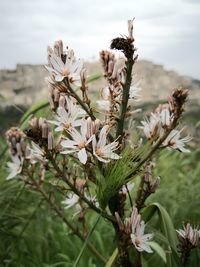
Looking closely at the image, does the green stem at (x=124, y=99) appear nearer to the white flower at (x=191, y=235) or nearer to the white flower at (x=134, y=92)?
the white flower at (x=134, y=92)

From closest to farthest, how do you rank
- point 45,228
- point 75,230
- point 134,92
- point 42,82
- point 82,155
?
1. point 82,155
2. point 134,92
3. point 75,230
4. point 45,228
5. point 42,82

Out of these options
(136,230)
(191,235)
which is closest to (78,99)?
(136,230)

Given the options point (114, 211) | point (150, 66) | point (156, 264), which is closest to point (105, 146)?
point (114, 211)

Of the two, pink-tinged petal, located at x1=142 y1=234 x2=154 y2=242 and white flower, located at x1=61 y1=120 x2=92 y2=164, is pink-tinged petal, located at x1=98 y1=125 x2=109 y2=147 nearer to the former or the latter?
white flower, located at x1=61 y1=120 x2=92 y2=164

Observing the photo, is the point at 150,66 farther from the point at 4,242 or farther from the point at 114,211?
the point at 114,211

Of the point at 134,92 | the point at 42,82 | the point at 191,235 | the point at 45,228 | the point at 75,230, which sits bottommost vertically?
the point at 42,82

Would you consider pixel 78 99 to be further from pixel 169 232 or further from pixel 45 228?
pixel 45 228

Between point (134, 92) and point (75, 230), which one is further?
point (75, 230)
